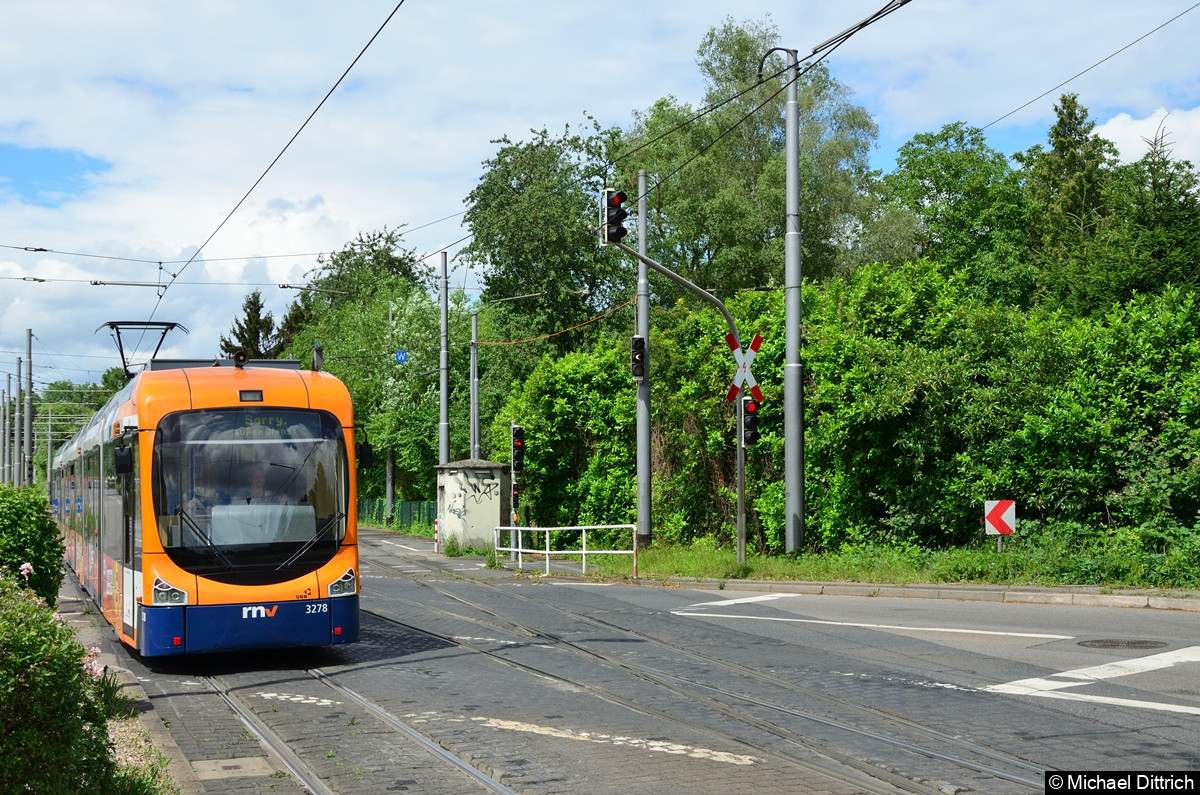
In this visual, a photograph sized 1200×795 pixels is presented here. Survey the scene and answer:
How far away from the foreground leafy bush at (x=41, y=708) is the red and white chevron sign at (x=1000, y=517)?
15515 mm

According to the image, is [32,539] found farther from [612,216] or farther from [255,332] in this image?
[255,332]

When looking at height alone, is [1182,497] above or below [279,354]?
below

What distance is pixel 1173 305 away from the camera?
18812 millimetres

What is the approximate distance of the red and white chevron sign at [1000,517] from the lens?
18703 mm

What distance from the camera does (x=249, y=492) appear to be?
11.7 meters

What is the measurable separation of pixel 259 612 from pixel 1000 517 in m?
12.0

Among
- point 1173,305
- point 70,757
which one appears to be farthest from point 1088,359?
point 70,757

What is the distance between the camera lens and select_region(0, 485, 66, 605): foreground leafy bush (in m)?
14.2

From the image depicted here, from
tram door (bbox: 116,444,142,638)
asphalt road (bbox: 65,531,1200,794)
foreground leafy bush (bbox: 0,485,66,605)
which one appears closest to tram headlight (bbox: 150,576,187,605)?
tram door (bbox: 116,444,142,638)

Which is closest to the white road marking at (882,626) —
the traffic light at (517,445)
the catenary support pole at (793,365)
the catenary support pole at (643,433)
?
the catenary support pole at (793,365)

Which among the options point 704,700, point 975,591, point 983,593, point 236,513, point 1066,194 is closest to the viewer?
point 704,700

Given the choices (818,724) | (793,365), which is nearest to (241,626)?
(818,724)

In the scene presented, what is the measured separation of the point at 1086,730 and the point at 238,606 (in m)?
7.56

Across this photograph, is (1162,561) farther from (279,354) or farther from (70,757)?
(279,354)
